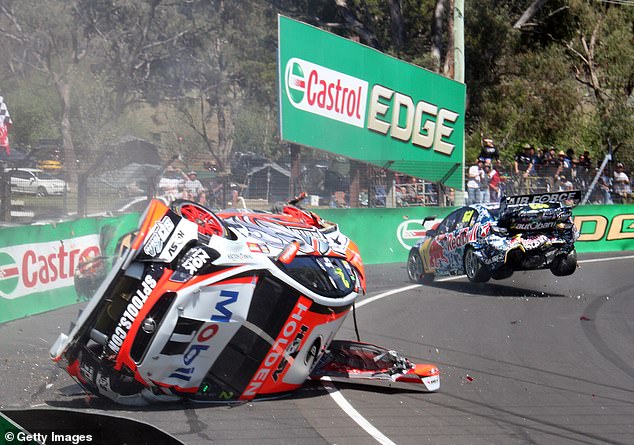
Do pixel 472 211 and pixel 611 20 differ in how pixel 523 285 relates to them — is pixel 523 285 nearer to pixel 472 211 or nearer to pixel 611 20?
pixel 472 211

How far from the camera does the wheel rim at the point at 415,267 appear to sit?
16942mm

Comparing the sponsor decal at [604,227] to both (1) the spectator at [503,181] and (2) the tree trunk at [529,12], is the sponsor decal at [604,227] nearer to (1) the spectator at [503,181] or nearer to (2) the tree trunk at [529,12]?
(1) the spectator at [503,181]

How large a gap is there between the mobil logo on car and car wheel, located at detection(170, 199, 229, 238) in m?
15.3

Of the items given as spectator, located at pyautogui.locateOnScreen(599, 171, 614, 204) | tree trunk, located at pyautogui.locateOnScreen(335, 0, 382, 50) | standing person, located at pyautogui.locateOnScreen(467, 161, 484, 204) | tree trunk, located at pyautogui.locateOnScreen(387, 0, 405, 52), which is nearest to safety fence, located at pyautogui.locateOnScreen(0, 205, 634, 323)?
standing person, located at pyautogui.locateOnScreen(467, 161, 484, 204)

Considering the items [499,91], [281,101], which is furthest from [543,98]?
[281,101]

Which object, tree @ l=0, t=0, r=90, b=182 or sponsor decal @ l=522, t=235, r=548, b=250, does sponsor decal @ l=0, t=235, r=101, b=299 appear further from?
tree @ l=0, t=0, r=90, b=182

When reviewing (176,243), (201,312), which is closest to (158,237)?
(176,243)

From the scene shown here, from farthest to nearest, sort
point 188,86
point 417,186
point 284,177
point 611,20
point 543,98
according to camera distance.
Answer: point 188,86, point 611,20, point 543,98, point 417,186, point 284,177

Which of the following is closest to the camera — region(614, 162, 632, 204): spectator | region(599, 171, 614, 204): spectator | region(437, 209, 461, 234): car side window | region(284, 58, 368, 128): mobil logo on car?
region(437, 209, 461, 234): car side window

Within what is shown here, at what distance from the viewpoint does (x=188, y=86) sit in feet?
141

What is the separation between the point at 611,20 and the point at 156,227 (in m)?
37.5

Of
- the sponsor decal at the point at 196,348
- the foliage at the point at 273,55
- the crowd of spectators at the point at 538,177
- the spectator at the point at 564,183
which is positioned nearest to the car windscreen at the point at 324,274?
the sponsor decal at the point at 196,348

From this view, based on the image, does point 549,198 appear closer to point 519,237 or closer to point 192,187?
point 519,237

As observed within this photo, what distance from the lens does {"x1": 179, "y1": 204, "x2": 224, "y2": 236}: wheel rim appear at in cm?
663
